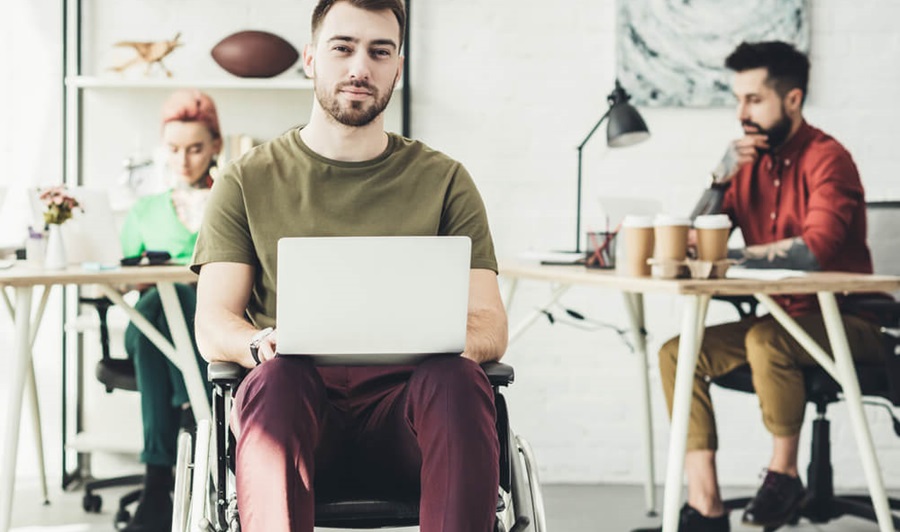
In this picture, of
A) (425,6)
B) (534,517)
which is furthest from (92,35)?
(534,517)

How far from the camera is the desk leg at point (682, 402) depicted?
2207 mm

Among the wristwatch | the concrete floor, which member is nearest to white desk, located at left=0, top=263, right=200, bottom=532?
the concrete floor

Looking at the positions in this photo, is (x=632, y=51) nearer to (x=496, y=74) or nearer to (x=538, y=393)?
(x=496, y=74)

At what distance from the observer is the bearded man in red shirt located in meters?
2.64

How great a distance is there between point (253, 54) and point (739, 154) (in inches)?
64.2

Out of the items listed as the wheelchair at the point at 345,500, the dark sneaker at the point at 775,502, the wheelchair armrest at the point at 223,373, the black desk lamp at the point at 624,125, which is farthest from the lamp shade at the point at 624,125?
the wheelchair armrest at the point at 223,373

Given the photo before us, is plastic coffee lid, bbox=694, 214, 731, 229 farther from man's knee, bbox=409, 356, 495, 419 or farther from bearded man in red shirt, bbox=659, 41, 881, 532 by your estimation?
man's knee, bbox=409, 356, 495, 419

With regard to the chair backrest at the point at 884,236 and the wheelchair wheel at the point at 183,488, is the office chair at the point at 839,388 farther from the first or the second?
the wheelchair wheel at the point at 183,488

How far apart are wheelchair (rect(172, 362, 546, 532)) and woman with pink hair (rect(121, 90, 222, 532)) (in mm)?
1345

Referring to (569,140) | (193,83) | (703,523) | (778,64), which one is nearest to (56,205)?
(193,83)

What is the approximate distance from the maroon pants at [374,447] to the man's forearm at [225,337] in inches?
5.0

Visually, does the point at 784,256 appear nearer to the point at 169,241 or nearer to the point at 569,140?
the point at 569,140

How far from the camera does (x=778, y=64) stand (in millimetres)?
3150

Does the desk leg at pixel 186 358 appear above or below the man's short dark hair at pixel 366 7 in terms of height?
below
